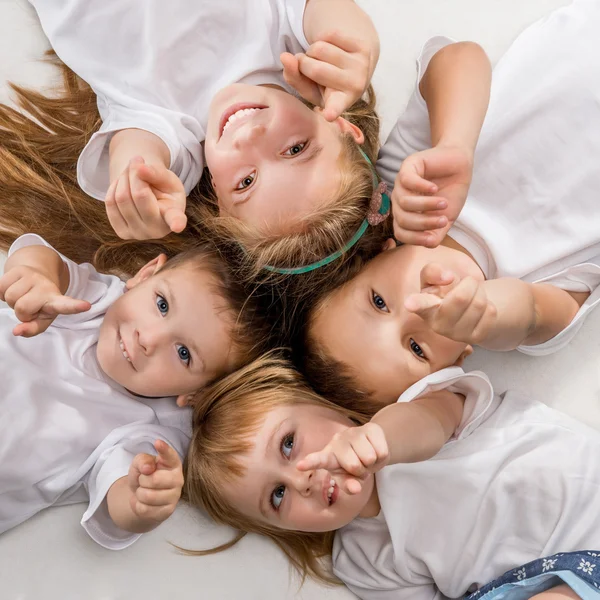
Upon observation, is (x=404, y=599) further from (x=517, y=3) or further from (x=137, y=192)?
(x=517, y=3)

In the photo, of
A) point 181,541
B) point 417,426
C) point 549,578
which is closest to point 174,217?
point 417,426

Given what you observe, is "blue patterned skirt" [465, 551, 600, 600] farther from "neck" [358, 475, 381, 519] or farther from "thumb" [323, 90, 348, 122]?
"thumb" [323, 90, 348, 122]

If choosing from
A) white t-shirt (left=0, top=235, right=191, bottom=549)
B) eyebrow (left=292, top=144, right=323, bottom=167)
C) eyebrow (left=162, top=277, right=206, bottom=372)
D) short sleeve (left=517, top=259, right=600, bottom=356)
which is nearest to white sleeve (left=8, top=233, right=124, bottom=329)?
white t-shirt (left=0, top=235, right=191, bottom=549)

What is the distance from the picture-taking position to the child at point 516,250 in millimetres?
998

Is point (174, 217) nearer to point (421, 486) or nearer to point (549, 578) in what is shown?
point (421, 486)

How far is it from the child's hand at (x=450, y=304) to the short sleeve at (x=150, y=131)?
1.49ft

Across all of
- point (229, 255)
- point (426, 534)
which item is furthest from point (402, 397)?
point (229, 255)

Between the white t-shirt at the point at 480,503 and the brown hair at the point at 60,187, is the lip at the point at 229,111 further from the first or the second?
the white t-shirt at the point at 480,503

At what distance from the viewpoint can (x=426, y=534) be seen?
3.44 feet

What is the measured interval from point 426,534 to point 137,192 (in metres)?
0.58

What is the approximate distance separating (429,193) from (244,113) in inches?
12.2

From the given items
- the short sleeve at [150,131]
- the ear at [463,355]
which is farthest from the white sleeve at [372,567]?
the short sleeve at [150,131]

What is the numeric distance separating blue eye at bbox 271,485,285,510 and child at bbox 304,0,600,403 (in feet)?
0.48

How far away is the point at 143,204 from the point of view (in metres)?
0.88
